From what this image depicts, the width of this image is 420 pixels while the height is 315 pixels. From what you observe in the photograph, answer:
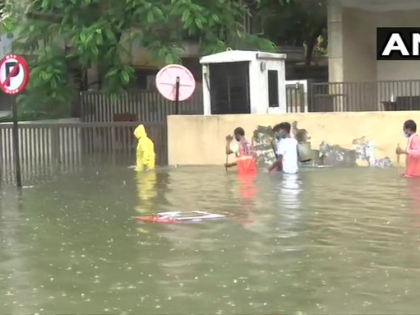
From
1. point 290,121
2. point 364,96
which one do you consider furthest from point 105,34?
point 364,96

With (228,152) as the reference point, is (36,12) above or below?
above

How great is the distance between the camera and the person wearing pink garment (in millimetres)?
15516

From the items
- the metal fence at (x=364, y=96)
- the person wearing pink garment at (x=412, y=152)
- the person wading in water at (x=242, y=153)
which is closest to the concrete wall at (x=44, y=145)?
the person wading in water at (x=242, y=153)

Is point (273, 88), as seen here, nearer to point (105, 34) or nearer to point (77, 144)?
point (105, 34)

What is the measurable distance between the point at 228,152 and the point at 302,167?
61.8 inches

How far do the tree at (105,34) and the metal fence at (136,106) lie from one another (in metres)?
0.47

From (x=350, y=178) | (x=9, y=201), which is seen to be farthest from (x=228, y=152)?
(x=9, y=201)

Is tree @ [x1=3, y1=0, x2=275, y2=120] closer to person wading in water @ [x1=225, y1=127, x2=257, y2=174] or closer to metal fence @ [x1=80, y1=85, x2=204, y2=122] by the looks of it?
metal fence @ [x1=80, y1=85, x2=204, y2=122]

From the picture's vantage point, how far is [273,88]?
20.2 meters

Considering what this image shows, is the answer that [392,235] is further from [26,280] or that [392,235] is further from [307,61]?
[307,61]

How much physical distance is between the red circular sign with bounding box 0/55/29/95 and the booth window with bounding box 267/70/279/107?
255 inches

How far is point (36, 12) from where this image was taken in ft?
77.1

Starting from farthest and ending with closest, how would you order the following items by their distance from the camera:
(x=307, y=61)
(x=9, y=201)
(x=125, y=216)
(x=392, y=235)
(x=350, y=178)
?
(x=307, y=61) < (x=350, y=178) < (x=9, y=201) < (x=125, y=216) < (x=392, y=235)

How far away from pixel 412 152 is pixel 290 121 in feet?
12.2
